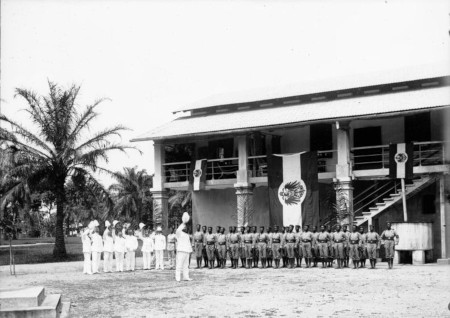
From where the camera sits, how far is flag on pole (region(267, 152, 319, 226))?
21.4 metres

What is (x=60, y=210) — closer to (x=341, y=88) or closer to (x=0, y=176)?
(x=0, y=176)

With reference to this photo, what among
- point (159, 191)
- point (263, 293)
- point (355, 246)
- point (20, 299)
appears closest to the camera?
point (20, 299)

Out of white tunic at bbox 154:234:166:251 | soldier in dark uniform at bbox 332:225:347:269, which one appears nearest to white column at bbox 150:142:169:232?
white tunic at bbox 154:234:166:251

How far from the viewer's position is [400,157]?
66.0ft

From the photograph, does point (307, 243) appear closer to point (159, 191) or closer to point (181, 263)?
point (181, 263)

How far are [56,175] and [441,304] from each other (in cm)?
1882

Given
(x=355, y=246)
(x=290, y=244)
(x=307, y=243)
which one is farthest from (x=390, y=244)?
(x=290, y=244)

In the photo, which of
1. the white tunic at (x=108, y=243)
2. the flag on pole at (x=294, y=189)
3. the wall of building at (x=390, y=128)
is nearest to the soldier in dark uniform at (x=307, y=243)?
the flag on pole at (x=294, y=189)

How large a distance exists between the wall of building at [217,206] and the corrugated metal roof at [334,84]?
12.9ft

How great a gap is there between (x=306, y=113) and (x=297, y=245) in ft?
19.1

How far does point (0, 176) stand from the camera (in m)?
24.8

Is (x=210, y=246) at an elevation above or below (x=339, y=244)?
below

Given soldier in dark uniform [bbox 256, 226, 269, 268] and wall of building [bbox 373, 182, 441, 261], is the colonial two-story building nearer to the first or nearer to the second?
wall of building [bbox 373, 182, 441, 261]

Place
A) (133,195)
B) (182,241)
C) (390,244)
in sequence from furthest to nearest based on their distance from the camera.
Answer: (133,195) → (390,244) → (182,241)
